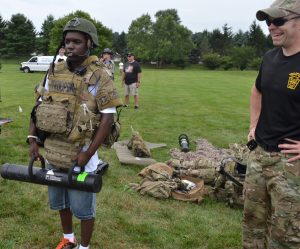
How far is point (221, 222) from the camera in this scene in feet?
17.4

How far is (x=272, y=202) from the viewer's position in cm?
317

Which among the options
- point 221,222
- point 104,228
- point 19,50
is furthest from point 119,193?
point 19,50

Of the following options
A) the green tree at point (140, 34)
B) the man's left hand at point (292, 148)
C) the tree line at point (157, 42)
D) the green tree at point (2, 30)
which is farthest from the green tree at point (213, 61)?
the man's left hand at point (292, 148)

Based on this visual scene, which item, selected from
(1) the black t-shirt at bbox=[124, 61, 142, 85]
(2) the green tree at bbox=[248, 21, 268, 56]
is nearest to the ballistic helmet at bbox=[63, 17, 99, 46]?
(1) the black t-shirt at bbox=[124, 61, 142, 85]

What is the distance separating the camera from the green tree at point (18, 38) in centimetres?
6612

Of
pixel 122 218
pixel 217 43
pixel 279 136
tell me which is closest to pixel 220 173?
pixel 122 218

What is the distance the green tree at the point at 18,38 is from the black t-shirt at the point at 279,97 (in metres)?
67.0

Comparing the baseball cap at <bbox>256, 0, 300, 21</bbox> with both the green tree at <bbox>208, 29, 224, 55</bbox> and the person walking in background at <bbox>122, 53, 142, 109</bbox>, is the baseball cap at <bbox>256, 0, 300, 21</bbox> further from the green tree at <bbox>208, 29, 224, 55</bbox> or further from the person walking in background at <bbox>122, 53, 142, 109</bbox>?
the green tree at <bbox>208, 29, 224, 55</bbox>

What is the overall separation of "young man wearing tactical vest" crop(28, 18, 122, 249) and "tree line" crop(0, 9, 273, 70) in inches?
2235

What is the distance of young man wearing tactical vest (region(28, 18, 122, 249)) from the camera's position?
338cm

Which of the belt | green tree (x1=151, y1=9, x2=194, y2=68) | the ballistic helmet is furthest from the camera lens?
green tree (x1=151, y1=9, x2=194, y2=68)

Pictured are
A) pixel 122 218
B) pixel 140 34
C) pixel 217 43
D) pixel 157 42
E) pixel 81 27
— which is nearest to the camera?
pixel 81 27

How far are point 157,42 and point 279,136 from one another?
86886 millimetres

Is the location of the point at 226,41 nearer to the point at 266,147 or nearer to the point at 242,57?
the point at 242,57
